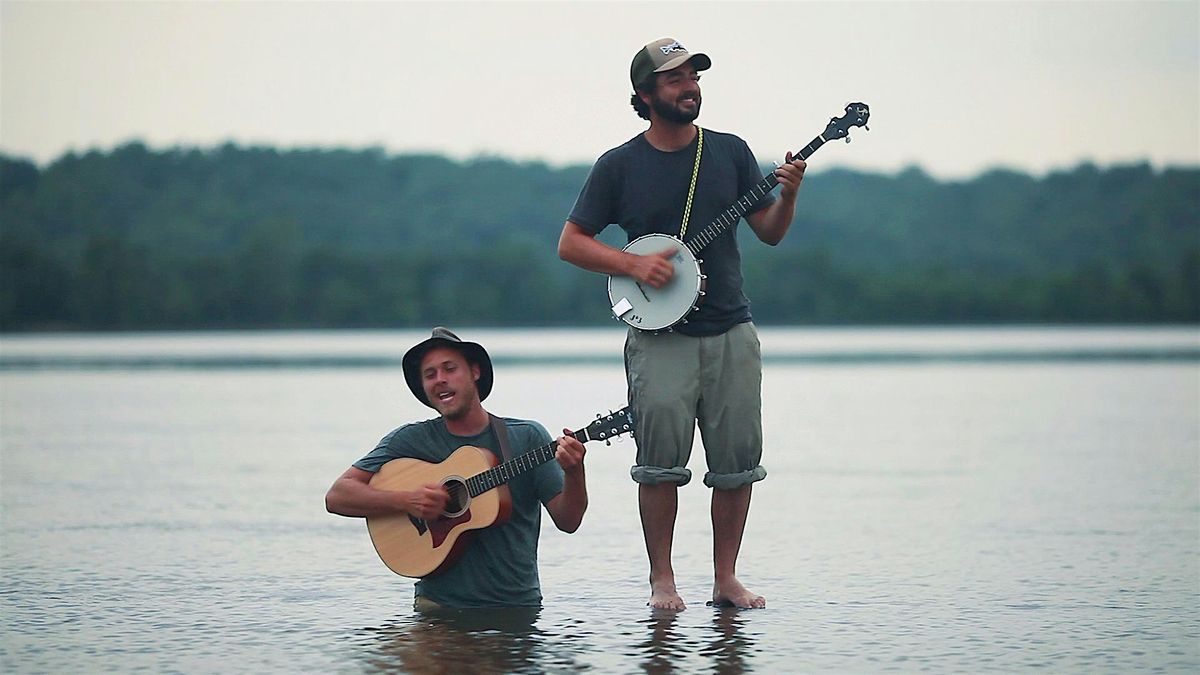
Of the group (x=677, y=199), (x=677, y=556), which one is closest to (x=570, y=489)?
(x=677, y=199)

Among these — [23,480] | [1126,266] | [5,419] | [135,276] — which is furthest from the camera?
[1126,266]

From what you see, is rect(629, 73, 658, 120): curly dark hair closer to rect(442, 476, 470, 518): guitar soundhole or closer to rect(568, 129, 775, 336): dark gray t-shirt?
rect(568, 129, 775, 336): dark gray t-shirt

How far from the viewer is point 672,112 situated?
6.52 meters

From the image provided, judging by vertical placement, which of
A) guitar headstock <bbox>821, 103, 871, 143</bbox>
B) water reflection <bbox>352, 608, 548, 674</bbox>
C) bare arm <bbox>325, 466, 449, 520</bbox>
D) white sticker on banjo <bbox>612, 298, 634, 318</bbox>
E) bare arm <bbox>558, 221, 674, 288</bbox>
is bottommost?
water reflection <bbox>352, 608, 548, 674</bbox>

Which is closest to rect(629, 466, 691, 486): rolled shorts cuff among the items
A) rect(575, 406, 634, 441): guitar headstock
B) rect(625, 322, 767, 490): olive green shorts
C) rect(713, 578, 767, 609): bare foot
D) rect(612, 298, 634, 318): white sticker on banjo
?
rect(625, 322, 767, 490): olive green shorts

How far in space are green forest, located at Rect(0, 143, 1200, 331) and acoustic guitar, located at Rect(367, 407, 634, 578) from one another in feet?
288

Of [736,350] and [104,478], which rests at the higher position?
[736,350]

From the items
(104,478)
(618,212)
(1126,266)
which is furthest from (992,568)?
(1126,266)

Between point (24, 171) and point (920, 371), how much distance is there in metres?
85.9

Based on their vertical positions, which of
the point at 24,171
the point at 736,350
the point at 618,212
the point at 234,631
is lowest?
the point at 234,631

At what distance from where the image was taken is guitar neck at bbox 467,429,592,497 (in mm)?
6402

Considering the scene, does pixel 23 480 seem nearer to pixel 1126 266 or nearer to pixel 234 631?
pixel 234 631

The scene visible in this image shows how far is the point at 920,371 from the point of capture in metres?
31.1

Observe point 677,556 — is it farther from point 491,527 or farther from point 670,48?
point 670,48
